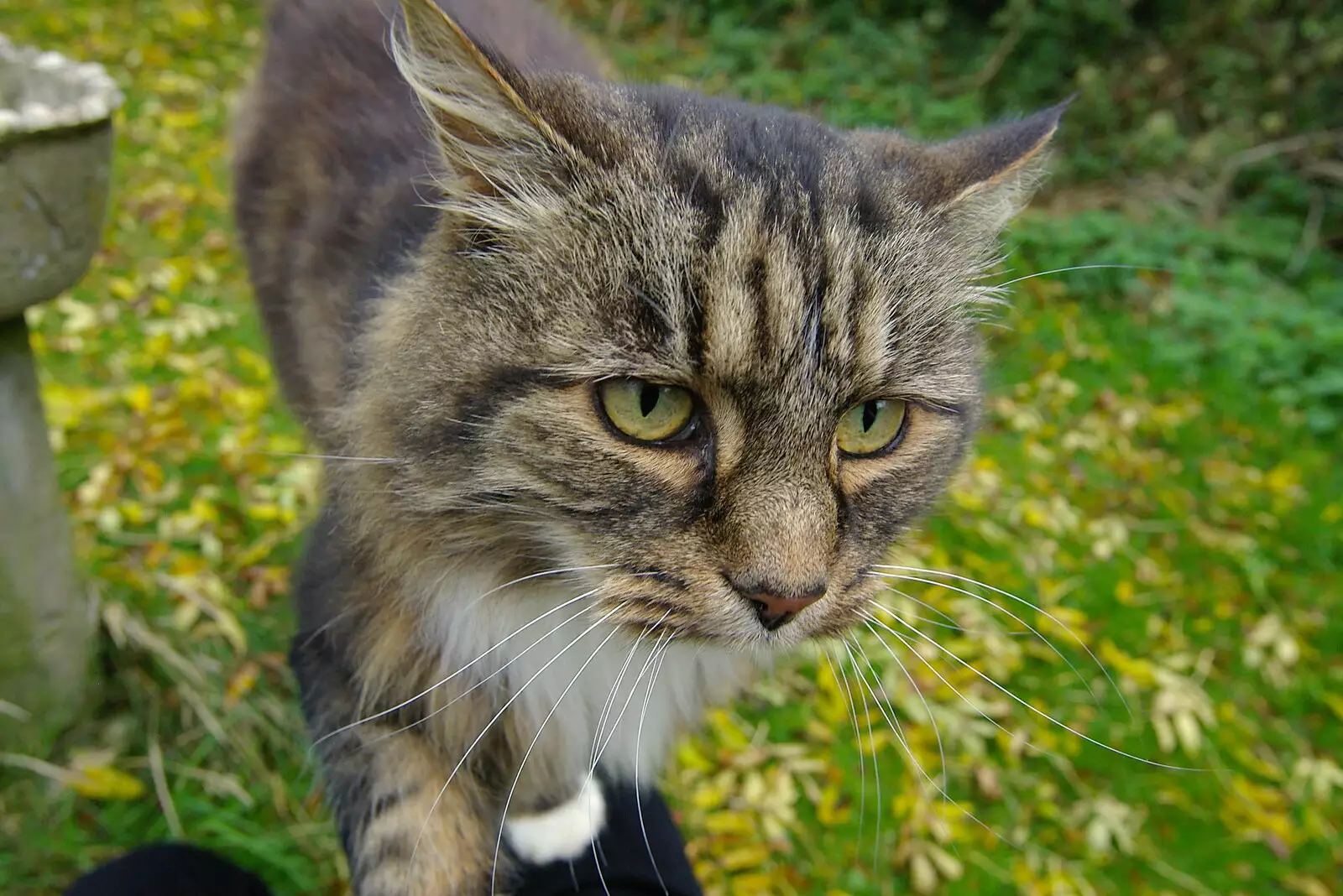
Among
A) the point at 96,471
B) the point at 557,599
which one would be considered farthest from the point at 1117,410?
the point at 96,471

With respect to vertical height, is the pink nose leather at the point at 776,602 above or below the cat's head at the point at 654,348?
below

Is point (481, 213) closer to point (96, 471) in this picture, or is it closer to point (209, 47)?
point (96, 471)

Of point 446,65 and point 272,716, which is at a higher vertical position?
point 446,65

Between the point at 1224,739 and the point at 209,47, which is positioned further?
the point at 209,47

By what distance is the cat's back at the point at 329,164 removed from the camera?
5.74ft

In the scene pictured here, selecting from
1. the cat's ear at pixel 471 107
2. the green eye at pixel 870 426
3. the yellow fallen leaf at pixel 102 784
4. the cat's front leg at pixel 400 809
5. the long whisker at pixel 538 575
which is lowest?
the yellow fallen leaf at pixel 102 784

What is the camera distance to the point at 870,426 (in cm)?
126

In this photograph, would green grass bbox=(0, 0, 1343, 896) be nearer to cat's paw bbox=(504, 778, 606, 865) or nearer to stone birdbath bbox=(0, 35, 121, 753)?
stone birdbath bbox=(0, 35, 121, 753)

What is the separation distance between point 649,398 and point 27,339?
1.37 metres

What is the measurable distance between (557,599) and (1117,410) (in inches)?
136

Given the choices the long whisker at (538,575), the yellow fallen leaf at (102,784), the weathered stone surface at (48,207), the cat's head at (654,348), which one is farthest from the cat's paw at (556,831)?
the weathered stone surface at (48,207)

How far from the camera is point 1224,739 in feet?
9.18

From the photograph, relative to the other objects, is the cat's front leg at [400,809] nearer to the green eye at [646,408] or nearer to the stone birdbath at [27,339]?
the green eye at [646,408]

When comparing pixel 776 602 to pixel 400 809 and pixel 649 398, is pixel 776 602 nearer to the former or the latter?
pixel 649 398
